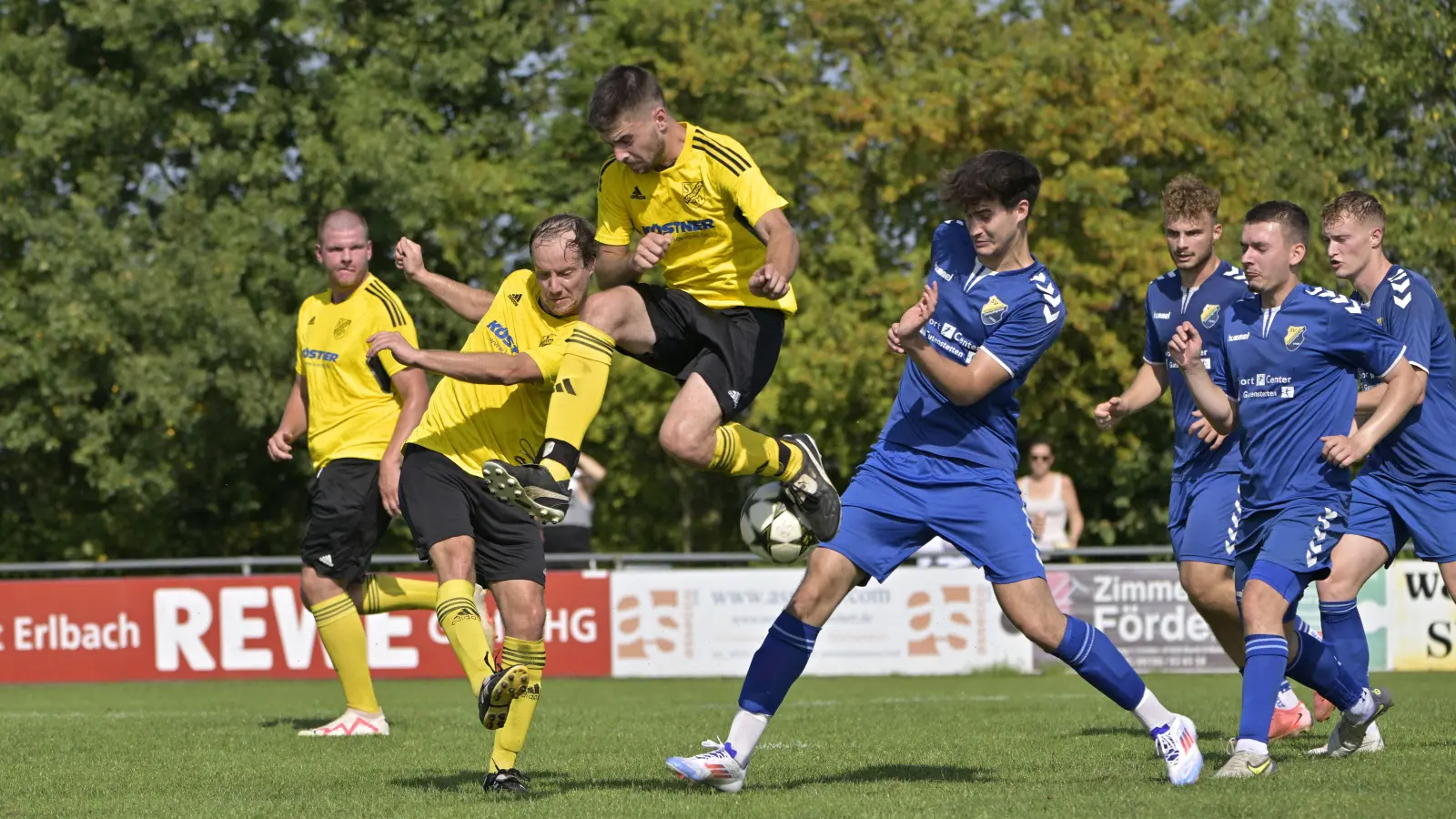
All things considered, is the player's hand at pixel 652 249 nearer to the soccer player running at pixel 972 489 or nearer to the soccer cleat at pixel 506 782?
the soccer player running at pixel 972 489

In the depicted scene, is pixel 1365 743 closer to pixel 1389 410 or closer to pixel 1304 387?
pixel 1389 410

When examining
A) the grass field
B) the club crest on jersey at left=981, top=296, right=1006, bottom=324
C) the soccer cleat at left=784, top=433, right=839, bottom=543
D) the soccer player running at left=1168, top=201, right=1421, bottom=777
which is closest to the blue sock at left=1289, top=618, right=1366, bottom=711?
the grass field

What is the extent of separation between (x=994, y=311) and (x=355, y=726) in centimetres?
479

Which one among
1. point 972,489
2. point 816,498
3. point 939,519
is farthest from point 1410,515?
point 816,498

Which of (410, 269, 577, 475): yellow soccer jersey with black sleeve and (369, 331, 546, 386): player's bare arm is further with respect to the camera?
(410, 269, 577, 475): yellow soccer jersey with black sleeve

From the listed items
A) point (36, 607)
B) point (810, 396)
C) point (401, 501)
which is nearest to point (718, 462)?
point (401, 501)

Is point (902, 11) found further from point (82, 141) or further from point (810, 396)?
point (82, 141)

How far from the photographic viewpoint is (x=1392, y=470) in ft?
26.7

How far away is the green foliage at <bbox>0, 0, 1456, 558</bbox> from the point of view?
78.6ft

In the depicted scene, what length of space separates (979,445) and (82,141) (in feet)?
69.3

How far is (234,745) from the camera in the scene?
354 inches

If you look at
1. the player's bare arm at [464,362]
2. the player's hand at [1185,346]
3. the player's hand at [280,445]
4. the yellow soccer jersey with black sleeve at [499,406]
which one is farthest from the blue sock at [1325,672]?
the player's hand at [280,445]

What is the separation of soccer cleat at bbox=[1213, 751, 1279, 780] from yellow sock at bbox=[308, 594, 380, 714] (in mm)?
4995

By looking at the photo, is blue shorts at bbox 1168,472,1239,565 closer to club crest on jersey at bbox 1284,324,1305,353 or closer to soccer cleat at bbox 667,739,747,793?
club crest on jersey at bbox 1284,324,1305,353
